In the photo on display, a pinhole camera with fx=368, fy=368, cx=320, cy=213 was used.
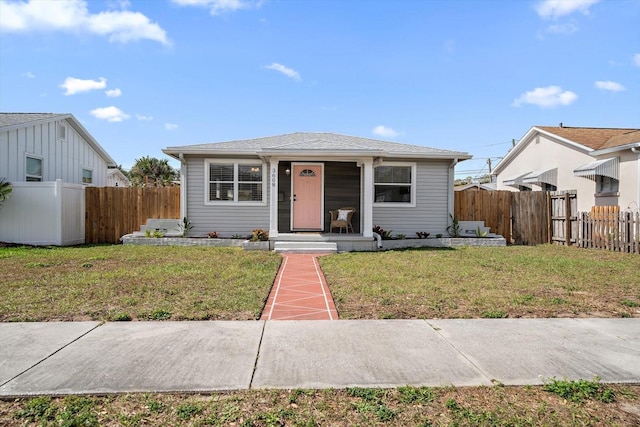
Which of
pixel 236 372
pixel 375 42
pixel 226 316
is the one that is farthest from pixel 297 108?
pixel 236 372

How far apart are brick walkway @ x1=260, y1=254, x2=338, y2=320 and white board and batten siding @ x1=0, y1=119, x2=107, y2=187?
1105 centimetres

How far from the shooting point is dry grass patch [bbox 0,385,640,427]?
91.0 inches

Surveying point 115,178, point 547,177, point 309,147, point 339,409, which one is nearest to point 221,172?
point 309,147

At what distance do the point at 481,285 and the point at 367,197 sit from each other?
560 cm

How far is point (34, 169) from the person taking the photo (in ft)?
45.3

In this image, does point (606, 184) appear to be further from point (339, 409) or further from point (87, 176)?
point (87, 176)

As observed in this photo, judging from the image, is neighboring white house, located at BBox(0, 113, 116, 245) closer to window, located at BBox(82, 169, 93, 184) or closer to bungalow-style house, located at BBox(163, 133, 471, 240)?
window, located at BBox(82, 169, 93, 184)

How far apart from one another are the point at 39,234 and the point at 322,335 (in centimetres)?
1199

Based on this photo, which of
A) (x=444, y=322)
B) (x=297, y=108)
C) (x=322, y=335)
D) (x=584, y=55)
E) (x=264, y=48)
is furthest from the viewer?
(x=297, y=108)

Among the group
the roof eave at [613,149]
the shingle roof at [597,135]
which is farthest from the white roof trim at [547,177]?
the roof eave at [613,149]

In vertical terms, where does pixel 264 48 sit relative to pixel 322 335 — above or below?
above

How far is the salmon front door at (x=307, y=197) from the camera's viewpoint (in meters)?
12.9

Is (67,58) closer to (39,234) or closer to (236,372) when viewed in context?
(39,234)

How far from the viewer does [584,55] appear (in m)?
13.8
